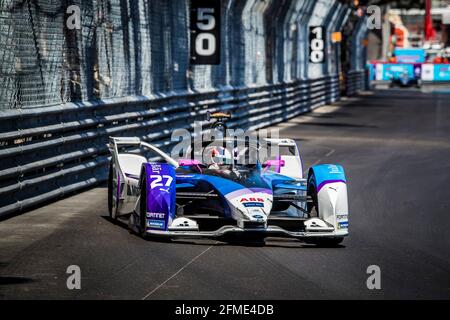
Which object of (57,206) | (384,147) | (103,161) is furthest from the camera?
(384,147)

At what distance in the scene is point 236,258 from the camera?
9344 millimetres

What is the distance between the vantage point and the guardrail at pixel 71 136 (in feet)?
38.3

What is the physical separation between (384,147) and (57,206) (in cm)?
1094

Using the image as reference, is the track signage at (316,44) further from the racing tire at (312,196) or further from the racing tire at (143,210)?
the racing tire at (143,210)

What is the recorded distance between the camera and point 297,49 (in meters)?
33.2

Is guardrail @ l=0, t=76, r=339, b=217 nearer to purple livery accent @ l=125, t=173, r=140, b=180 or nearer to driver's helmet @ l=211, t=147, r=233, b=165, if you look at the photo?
purple livery accent @ l=125, t=173, r=140, b=180

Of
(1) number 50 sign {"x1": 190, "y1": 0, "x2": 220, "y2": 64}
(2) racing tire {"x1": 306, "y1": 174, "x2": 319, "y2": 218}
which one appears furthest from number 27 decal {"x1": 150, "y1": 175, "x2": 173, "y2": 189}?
(1) number 50 sign {"x1": 190, "y1": 0, "x2": 220, "y2": 64}

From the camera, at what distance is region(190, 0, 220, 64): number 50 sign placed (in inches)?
765

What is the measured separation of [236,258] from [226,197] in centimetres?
89

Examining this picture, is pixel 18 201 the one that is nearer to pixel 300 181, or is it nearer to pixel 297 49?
pixel 300 181

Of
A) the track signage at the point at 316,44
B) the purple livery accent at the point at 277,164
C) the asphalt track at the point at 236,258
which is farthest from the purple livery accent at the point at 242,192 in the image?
the track signage at the point at 316,44

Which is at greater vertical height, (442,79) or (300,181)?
(300,181)

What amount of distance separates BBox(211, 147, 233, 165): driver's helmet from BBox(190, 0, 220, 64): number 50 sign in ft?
27.3
